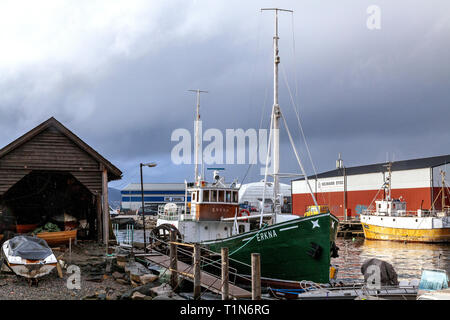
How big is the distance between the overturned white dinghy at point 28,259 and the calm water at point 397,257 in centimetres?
1704

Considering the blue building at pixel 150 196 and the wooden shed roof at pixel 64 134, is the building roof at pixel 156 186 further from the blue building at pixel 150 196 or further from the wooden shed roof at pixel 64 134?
the wooden shed roof at pixel 64 134

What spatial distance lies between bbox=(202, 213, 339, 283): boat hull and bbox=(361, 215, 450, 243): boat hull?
3389cm

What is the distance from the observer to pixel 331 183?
72062 mm

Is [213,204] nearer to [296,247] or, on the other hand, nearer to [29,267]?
[296,247]

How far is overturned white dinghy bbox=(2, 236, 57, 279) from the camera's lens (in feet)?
57.5

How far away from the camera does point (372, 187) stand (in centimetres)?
6488

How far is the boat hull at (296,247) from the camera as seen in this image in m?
20.1

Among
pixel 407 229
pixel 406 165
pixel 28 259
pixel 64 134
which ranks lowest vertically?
pixel 407 229

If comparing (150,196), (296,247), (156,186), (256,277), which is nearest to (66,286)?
(256,277)

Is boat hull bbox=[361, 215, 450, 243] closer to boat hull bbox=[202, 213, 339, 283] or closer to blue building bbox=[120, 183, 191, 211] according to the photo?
boat hull bbox=[202, 213, 339, 283]

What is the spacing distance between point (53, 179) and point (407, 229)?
39796mm
